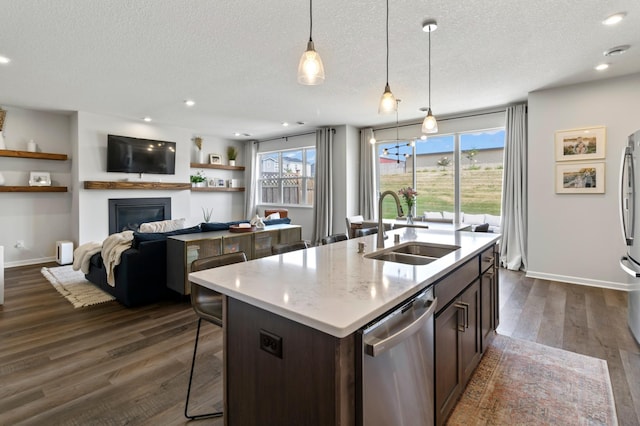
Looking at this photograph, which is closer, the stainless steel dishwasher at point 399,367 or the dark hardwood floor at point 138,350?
the stainless steel dishwasher at point 399,367

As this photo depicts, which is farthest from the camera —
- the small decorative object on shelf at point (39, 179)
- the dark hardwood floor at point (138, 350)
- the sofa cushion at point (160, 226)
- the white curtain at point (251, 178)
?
the white curtain at point (251, 178)

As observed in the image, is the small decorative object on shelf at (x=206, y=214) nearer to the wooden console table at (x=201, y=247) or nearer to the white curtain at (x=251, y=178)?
the white curtain at (x=251, y=178)

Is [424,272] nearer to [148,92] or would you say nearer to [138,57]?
[138,57]

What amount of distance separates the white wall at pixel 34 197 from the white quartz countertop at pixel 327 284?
598 cm

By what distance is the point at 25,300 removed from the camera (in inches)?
144

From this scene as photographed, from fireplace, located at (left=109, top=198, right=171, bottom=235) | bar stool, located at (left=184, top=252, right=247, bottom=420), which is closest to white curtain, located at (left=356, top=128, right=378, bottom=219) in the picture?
fireplace, located at (left=109, top=198, right=171, bottom=235)

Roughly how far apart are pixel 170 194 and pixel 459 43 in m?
6.03

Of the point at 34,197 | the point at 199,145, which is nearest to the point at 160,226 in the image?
the point at 34,197

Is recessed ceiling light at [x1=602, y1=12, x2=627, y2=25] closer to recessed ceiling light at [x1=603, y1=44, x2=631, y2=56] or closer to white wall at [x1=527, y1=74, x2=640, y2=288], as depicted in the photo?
recessed ceiling light at [x1=603, y1=44, x2=631, y2=56]

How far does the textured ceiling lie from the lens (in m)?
2.50

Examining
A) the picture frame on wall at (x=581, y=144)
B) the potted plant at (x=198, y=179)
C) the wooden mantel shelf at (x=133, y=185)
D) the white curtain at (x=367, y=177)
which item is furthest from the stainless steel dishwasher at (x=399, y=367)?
the potted plant at (x=198, y=179)

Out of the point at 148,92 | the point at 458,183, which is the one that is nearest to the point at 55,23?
the point at 148,92

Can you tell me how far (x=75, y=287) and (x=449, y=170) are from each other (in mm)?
6169

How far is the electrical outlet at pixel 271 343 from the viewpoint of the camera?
113cm
